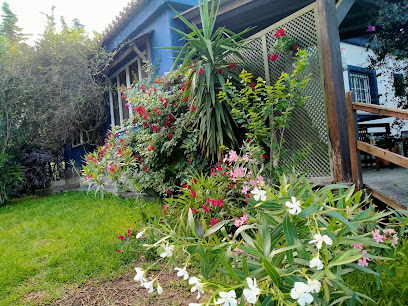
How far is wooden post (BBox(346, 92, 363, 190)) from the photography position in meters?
3.32

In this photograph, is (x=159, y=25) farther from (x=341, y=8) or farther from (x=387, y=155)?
(x=387, y=155)

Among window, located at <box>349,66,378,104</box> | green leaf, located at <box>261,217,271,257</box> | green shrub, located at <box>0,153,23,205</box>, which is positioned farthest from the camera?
window, located at <box>349,66,378,104</box>

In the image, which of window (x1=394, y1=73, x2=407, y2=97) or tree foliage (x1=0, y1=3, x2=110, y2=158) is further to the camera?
tree foliage (x1=0, y1=3, x2=110, y2=158)

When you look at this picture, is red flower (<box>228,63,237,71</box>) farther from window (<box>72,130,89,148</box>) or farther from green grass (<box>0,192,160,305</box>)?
window (<box>72,130,89,148</box>)

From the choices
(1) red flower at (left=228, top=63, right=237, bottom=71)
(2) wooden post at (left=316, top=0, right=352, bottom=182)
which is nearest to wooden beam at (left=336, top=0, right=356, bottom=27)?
(2) wooden post at (left=316, top=0, right=352, bottom=182)

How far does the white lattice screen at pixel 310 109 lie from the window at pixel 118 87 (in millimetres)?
5281

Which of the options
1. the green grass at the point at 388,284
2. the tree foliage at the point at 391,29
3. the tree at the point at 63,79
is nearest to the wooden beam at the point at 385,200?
the green grass at the point at 388,284

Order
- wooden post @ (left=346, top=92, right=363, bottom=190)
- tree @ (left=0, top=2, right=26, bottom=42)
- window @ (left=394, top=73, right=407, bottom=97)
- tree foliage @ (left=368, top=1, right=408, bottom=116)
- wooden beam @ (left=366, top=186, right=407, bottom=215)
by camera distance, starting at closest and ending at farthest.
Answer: wooden beam @ (left=366, top=186, right=407, bottom=215) → wooden post @ (left=346, top=92, right=363, bottom=190) → tree foliage @ (left=368, top=1, right=408, bottom=116) → window @ (left=394, top=73, right=407, bottom=97) → tree @ (left=0, top=2, right=26, bottom=42)

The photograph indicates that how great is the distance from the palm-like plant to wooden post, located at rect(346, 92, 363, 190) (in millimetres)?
1459

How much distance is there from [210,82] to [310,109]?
1427 millimetres

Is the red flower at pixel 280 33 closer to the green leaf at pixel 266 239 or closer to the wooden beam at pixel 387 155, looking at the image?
the wooden beam at pixel 387 155

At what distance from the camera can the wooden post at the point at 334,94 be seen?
3.40 meters

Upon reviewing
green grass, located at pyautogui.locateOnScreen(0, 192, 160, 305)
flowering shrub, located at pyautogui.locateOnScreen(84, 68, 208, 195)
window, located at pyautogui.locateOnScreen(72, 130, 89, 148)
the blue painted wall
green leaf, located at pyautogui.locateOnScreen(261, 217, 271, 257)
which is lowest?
green grass, located at pyautogui.locateOnScreen(0, 192, 160, 305)

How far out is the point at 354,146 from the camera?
3.33m
